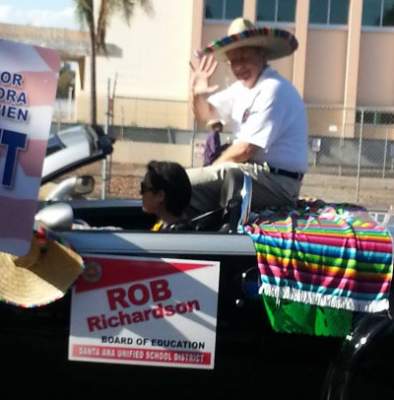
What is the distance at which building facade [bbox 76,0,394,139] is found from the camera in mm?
31219

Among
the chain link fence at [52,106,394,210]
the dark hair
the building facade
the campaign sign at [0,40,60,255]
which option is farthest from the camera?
the building facade

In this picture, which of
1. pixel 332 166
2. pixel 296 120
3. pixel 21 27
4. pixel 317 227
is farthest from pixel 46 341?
pixel 21 27

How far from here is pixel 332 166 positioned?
20.1 m

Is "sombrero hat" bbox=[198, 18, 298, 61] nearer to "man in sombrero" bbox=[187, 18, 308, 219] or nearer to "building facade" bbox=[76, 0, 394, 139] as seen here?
"man in sombrero" bbox=[187, 18, 308, 219]

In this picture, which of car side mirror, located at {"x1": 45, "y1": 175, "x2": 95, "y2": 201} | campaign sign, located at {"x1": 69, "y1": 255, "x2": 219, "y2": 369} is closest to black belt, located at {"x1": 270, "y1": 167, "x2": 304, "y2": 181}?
car side mirror, located at {"x1": 45, "y1": 175, "x2": 95, "y2": 201}

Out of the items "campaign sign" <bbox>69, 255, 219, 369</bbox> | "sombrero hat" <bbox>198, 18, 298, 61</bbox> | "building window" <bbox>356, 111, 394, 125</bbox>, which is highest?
"building window" <bbox>356, 111, 394, 125</bbox>

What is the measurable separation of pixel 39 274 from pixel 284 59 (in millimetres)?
29020

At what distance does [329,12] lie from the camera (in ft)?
105

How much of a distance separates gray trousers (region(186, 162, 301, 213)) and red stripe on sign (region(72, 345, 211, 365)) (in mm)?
899

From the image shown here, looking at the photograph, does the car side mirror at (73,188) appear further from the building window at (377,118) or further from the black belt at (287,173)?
the building window at (377,118)

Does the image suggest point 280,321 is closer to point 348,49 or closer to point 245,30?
point 245,30

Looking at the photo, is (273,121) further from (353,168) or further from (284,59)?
(284,59)

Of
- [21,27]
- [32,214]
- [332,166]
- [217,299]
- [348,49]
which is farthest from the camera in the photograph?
[21,27]

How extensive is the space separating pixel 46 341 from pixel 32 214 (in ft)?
1.73
